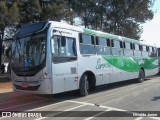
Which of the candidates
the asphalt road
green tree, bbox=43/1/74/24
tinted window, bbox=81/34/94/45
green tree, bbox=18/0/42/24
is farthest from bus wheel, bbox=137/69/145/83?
green tree, bbox=18/0/42/24

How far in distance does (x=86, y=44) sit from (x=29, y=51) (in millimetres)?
3375

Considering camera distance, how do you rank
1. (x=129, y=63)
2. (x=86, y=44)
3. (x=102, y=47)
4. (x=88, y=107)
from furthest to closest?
(x=129, y=63)
(x=102, y=47)
(x=86, y=44)
(x=88, y=107)

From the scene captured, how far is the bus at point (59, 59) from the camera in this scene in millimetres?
11883

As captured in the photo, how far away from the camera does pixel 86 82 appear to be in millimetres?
14438

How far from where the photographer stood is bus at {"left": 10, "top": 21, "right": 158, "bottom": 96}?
1188cm

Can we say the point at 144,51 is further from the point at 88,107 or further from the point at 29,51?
the point at 88,107

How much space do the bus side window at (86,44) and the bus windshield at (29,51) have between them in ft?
8.66

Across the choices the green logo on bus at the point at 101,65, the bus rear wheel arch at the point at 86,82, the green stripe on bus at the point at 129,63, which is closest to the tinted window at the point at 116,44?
the green stripe on bus at the point at 129,63

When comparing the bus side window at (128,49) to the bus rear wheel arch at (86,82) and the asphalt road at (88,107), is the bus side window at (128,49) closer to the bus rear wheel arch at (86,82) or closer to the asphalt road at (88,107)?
the bus rear wheel arch at (86,82)

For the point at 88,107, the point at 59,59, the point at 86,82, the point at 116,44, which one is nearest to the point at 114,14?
the point at 116,44

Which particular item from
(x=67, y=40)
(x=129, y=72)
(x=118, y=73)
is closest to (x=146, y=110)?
(x=67, y=40)

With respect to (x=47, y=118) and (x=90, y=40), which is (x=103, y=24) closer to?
(x=90, y=40)

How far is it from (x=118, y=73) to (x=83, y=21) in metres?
21.3

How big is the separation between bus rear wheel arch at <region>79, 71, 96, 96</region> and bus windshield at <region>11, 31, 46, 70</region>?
2810 mm
